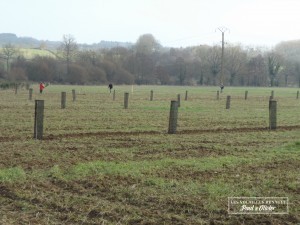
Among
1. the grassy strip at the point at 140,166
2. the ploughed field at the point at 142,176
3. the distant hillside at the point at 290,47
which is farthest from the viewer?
the distant hillside at the point at 290,47

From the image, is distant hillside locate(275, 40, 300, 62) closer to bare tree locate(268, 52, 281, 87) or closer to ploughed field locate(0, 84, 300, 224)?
bare tree locate(268, 52, 281, 87)

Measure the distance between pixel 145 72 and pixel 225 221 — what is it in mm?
129260

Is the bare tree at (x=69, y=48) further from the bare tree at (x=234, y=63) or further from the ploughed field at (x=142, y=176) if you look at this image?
the ploughed field at (x=142, y=176)

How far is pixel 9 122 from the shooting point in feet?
61.0

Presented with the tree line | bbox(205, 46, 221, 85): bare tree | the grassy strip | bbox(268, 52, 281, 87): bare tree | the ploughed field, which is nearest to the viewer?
the ploughed field

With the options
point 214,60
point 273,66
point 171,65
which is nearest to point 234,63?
point 214,60

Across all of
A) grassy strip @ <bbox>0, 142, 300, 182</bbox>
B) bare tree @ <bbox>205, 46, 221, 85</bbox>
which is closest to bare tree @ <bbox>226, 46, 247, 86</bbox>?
bare tree @ <bbox>205, 46, 221, 85</bbox>

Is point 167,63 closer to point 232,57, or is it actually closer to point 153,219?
point 232,57

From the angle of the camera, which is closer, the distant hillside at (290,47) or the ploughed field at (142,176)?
the ploughed field at (142,176)

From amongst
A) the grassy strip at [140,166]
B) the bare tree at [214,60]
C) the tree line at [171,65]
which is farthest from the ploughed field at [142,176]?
the bare tree at [214,60]

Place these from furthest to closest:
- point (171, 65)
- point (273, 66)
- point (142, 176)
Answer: point (171, 65)
point (273, 66)
point (142, 176)

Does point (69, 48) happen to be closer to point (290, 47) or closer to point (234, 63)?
point (234, 63)

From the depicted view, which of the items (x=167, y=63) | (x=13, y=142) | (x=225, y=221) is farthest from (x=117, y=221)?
(x=167, y=63)

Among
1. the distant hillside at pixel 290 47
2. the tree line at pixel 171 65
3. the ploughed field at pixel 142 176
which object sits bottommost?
the ploughed field at pixel 142 176
